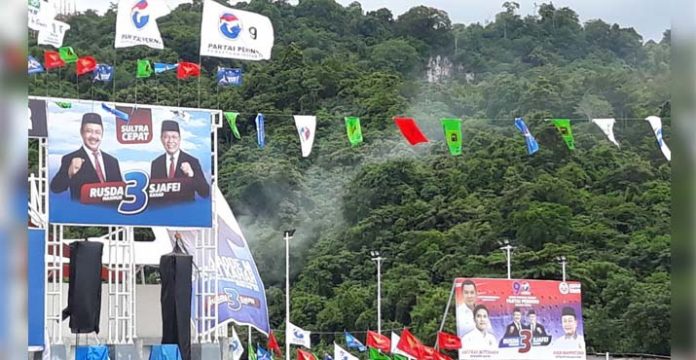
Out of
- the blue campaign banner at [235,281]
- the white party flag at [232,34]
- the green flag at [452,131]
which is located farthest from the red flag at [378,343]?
the white party flag at [232,34]

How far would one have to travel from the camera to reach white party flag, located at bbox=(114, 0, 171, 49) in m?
15.4

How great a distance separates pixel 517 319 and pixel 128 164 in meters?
8.06

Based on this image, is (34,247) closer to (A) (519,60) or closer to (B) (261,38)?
(B) (261,38)

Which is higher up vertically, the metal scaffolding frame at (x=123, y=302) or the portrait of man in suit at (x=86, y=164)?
the portrait of man in suit at (x=86, y=164)

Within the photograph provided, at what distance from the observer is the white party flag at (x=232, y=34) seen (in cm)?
1527

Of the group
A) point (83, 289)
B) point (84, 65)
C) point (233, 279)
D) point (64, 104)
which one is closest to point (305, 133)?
point (233, 279)

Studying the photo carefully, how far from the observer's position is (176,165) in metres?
16.5

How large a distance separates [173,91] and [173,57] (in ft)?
10.7

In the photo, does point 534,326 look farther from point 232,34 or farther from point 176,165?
point 232,34

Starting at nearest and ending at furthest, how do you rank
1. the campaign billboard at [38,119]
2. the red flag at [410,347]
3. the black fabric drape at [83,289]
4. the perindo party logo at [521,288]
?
1. the black fabric drape at [83,289]
2. the campaign billboard at [38,119]
3. the perindo party logo at [521,288]
4. the red flag at [410,347]

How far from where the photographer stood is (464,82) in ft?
159

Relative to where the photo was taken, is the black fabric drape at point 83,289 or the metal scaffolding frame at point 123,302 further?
the metal scaffolding frame at point 123,302

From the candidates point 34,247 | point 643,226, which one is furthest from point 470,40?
point 34,247

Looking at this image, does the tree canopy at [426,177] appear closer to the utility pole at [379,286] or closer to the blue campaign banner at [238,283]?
the utility pole at [379,286]
